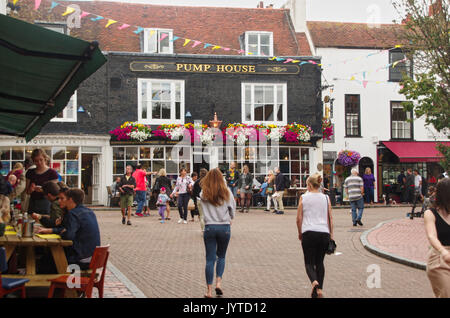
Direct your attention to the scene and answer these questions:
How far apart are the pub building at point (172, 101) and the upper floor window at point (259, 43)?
0.05 metres

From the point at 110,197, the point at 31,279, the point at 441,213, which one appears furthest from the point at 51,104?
the point at 110,197

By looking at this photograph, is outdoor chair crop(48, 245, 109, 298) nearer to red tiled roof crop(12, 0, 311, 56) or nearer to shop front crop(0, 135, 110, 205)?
shop front crop(0, 135, 110, 205)

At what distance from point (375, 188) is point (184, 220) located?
54.4 feet

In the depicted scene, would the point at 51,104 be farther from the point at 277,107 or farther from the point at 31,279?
the point at 277,107

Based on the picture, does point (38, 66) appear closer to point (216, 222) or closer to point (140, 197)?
point (216, 222)

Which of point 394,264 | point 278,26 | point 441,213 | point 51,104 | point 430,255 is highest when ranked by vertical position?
point 278,26

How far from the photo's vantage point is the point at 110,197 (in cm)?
2539

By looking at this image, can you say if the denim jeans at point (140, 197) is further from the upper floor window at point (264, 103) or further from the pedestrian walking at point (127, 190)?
the upper floor window at point (264, 103)

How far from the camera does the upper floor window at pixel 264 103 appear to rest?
2803 centimetres

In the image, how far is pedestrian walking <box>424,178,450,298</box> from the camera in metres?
5.21

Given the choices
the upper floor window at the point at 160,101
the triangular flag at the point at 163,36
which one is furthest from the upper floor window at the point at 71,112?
the triangular flag at the point at 163,36

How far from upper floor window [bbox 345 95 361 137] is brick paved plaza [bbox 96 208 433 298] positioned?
16.2m
